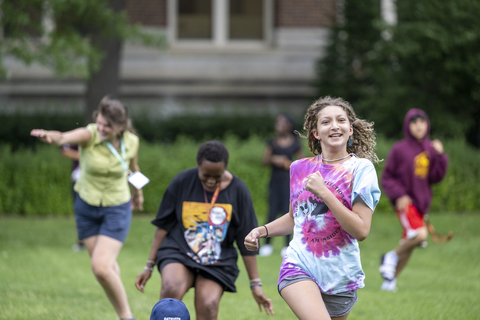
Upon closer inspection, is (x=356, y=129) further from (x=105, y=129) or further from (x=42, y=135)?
(x=42, y=135)

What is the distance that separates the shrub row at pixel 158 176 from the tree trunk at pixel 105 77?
4.66ft

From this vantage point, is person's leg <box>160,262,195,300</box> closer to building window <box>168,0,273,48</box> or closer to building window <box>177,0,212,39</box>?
building window <box>168,0,273,48</box>

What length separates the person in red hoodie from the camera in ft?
24.9

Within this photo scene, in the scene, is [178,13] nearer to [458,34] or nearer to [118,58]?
[118,58]

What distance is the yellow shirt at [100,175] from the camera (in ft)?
19.3

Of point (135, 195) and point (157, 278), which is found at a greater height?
point (135, 195)

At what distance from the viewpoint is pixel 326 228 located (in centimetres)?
369

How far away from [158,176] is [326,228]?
10201 mm

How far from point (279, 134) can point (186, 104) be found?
8.84 metres

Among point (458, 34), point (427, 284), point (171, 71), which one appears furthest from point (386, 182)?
point (171, 71)

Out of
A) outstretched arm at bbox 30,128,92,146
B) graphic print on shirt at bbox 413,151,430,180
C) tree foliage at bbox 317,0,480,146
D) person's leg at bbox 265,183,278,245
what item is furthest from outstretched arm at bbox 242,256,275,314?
tree foliage at bbox 317,0,480,146

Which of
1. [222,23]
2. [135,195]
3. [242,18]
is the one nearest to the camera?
[135,195]

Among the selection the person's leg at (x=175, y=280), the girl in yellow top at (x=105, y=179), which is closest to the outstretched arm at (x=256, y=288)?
the person's leg at (x=175, y=280)

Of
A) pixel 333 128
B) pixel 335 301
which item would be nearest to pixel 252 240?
pixel 335 301
